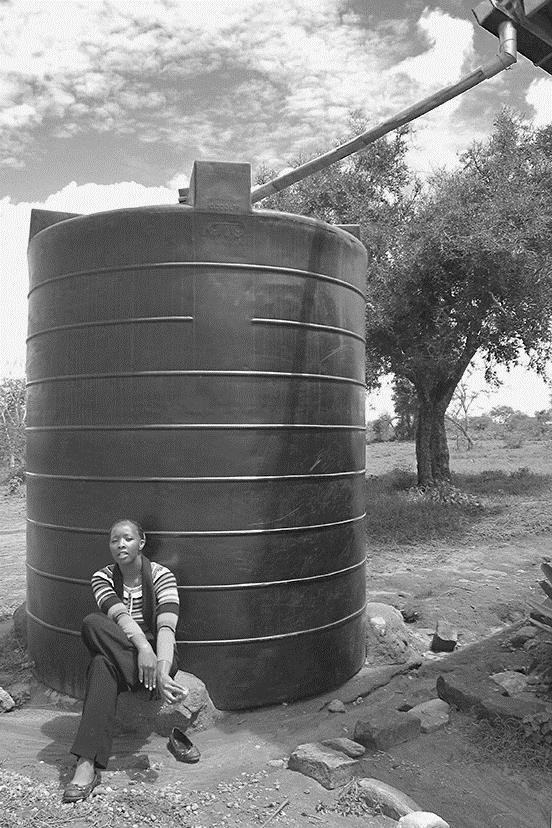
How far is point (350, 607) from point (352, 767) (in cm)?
145

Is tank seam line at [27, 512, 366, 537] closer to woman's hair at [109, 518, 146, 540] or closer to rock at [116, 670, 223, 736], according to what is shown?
woman's hair at [109, 518, 146, 540]

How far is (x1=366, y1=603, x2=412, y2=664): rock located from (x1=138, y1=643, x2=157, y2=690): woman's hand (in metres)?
Answer: 2.35

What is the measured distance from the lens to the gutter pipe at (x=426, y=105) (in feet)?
12.6

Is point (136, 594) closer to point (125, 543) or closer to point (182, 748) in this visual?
point (125, 543)

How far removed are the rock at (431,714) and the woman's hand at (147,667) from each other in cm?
147

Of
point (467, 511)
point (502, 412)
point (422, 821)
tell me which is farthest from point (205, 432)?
point (502, 412)

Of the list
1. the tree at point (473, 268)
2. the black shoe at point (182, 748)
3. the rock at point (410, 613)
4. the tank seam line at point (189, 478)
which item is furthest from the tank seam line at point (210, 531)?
the tree at point (473, 268)

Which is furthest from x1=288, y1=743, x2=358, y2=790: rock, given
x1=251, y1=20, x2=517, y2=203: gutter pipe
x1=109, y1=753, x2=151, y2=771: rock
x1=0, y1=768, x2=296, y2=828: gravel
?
x1=251, y1=20, x2=517, y2=203: gutter pipe

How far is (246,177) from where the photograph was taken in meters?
4.52

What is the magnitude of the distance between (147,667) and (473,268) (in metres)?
9.44

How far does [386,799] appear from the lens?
10.8 feet

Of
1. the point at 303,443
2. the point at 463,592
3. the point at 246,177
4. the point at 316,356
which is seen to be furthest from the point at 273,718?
the point at 463,592

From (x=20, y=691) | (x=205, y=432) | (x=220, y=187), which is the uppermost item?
(x=220, y=187)

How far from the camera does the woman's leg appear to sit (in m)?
3.51
